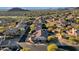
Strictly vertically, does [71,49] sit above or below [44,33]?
below

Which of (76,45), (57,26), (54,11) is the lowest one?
(76,45)
